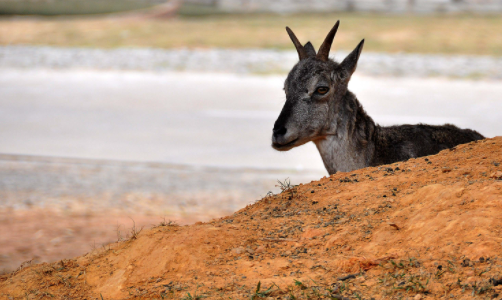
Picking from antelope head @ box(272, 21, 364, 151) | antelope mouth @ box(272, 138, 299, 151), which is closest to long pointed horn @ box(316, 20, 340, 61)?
antelope head @ box(272, 21, 364, 151)

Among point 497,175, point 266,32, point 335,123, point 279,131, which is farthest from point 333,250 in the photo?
point 266,32

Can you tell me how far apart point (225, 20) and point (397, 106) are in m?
14.3

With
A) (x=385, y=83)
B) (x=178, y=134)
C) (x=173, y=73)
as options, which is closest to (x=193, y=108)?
(x=178, y=134)

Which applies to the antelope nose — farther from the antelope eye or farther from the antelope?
the antelope eye

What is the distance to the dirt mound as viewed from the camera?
127 inches

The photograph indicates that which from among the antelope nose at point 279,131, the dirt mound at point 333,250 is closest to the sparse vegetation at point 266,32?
the antelope nose at point 279,131

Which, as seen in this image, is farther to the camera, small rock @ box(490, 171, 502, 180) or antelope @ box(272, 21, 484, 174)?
antelope @ box(272, 21, 484, 174)

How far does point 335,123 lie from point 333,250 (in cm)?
273

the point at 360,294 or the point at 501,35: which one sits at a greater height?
the point at 501,35

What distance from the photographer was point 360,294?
3186 millimetres

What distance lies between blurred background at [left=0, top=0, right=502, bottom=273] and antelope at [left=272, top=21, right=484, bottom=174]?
6.33 ft

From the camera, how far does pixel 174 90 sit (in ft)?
62.5

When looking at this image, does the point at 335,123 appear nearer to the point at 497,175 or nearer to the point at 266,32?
the point at 497,175

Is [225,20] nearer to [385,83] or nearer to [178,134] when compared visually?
[385,83]
